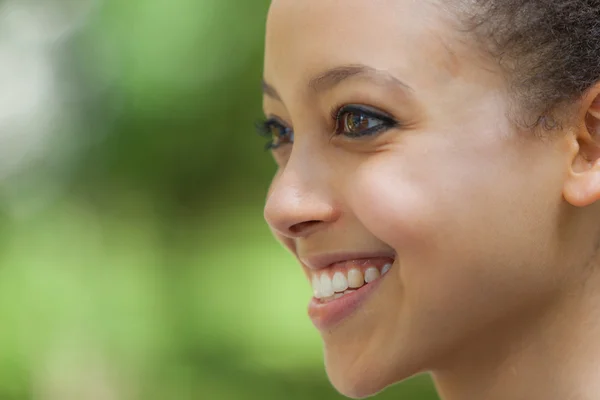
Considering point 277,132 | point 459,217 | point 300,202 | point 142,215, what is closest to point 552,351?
point 459,217

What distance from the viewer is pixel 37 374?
2.50m

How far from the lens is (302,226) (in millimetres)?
812

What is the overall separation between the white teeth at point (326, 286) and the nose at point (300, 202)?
0.06 m

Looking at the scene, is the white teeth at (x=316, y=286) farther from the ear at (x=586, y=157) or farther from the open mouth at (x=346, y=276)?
the ear at (x=586, y=157)

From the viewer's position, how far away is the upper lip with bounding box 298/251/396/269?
779 mm

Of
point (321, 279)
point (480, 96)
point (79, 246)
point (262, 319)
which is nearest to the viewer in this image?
point (480, 96)

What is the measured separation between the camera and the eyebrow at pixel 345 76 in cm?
75

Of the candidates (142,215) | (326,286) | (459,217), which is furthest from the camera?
(142,215)

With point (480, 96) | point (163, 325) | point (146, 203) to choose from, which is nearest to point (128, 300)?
point (163, 325)

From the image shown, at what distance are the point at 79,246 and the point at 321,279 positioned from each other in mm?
1964

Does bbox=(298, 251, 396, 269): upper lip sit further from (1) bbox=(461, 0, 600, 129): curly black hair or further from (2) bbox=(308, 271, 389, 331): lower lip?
(1) bbox=(461, 0, 600, 129): curly black hair

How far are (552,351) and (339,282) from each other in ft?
0.69

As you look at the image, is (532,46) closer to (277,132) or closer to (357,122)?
(357,122)

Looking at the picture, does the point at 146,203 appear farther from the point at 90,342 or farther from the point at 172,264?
the point at 90,342
